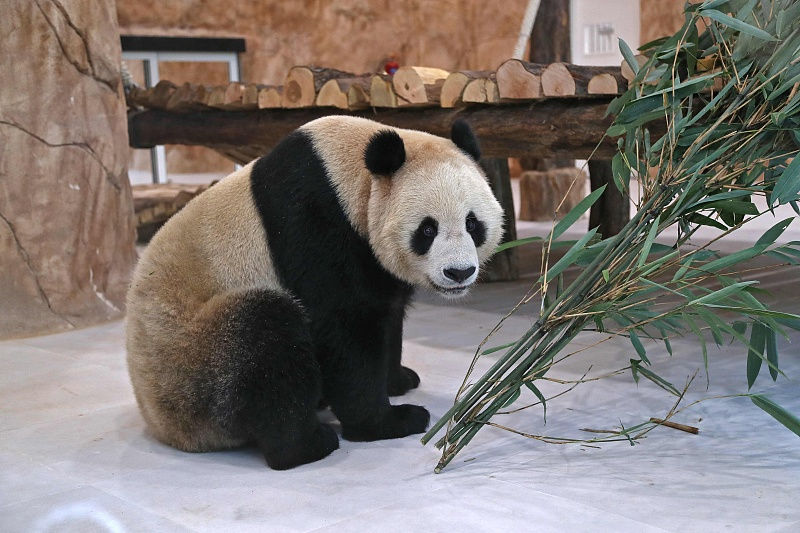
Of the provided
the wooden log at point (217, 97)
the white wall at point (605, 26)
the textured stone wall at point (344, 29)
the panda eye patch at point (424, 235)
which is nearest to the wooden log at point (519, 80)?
the panda eye patch at point (424, 235)

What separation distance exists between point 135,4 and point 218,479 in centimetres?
919

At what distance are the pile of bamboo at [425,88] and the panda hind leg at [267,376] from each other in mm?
1864

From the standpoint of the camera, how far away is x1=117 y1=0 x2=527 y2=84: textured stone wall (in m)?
10.9

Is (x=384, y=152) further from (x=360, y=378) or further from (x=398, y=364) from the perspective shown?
(x=398, y=364)

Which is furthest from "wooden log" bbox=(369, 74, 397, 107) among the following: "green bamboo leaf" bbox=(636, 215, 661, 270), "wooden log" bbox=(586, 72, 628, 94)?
"green bamboo leaf" bbox=(636, 215, 661, 270)

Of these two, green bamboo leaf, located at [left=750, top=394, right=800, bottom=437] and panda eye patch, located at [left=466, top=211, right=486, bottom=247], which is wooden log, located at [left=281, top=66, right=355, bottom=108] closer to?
panda eye patch, located at [left=466, top=211, right=486, bottom=247]

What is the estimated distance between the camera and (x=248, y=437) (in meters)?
2.45

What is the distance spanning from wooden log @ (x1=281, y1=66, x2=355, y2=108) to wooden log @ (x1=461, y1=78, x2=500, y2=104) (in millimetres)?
933

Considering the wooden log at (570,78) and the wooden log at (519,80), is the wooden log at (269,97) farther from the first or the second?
the wooden log at (570,78)

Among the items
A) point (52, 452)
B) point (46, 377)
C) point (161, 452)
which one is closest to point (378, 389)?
point (161, 452)

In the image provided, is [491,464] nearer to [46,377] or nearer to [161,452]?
[161,452]

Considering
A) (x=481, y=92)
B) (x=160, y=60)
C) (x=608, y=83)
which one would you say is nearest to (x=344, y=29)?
(x=160, y=60)

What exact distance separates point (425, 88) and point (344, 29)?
8615 mm

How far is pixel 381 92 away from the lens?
4.47m
